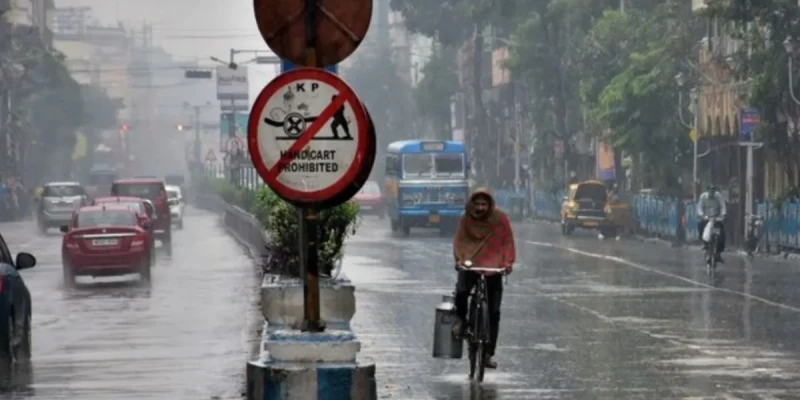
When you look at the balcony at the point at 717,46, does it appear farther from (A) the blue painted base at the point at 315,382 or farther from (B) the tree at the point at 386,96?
(B) the tree at the point at 386,96

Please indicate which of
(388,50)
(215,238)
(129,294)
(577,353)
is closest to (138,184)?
(215,238)

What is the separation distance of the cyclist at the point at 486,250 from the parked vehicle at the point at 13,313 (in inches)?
174

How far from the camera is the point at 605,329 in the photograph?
977 inches

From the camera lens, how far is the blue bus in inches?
2516

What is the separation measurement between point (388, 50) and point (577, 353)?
4746 inches

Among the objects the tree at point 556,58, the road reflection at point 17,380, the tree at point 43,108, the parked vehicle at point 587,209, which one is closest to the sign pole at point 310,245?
the road reflection at point 17,380

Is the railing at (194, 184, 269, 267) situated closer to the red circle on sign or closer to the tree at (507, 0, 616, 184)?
the tree at (507, 0, 616, 184)

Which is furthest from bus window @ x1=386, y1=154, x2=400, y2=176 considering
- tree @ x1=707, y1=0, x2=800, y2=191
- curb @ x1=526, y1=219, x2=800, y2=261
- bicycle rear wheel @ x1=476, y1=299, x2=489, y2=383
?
bicycle rear wheel @ x1=476, y1=299, x2=489, y2=383

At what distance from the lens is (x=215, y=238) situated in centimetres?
6400

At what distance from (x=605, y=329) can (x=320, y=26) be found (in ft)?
45.6

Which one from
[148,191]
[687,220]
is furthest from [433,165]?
[687,220]

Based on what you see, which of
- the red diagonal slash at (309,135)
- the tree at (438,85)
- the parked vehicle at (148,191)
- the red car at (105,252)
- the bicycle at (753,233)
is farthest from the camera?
the tree at (438,85)

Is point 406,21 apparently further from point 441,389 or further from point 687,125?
point 441,389

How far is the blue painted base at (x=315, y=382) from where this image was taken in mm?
11734
